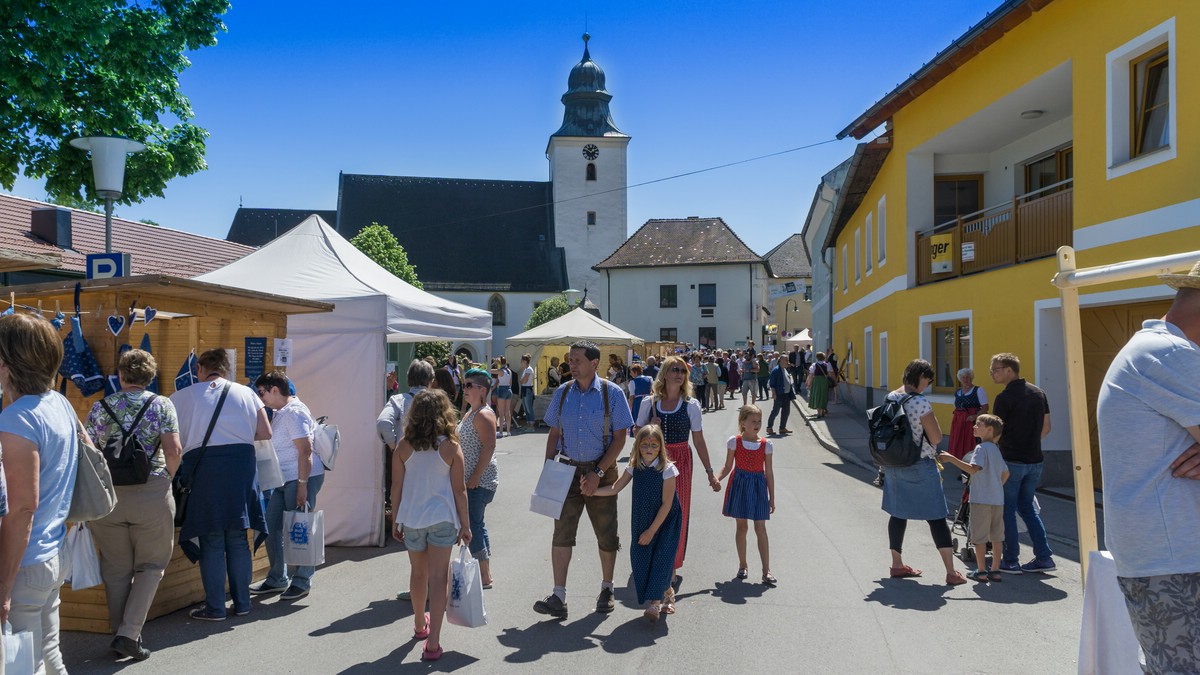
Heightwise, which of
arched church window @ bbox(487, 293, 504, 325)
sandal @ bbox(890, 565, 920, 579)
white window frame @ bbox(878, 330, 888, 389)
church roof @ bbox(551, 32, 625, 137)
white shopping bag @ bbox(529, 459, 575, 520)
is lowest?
sandal @ bbox(890, 565, 920, 579)

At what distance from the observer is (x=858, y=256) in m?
24.2

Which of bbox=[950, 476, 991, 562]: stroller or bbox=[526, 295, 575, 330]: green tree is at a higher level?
bbox=[526, 295, 575, 330]: green tree

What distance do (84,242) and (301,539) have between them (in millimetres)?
17346

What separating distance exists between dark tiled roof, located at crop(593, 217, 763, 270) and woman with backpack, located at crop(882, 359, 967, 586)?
5546 cm

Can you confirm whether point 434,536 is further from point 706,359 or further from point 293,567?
point 706,359

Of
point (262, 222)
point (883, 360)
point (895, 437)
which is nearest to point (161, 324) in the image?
point (895, 437)

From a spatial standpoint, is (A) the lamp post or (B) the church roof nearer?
(A) the lamp post

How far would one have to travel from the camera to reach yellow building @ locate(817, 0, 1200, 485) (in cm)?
975

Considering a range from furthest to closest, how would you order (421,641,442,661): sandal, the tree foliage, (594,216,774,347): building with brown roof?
(594,216,774,347): building with brown roof < the tree foliage < (421,641,442,661): sandal

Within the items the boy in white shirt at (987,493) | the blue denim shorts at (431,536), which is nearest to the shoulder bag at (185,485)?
the blue denim shorts at (431,536)

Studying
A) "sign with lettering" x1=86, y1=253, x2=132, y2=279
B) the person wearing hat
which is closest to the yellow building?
the person wearing hat

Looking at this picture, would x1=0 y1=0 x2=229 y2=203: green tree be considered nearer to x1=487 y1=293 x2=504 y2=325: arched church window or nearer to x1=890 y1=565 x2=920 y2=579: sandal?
x1=890 y1=565 x2=920 y2=579: sandal

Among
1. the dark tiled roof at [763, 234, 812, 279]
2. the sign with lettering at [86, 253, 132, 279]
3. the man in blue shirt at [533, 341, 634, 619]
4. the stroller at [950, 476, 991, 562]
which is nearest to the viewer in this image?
the man in blue shirt at [533, 341, 634, 619]

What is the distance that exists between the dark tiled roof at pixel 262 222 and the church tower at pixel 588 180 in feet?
57.7
